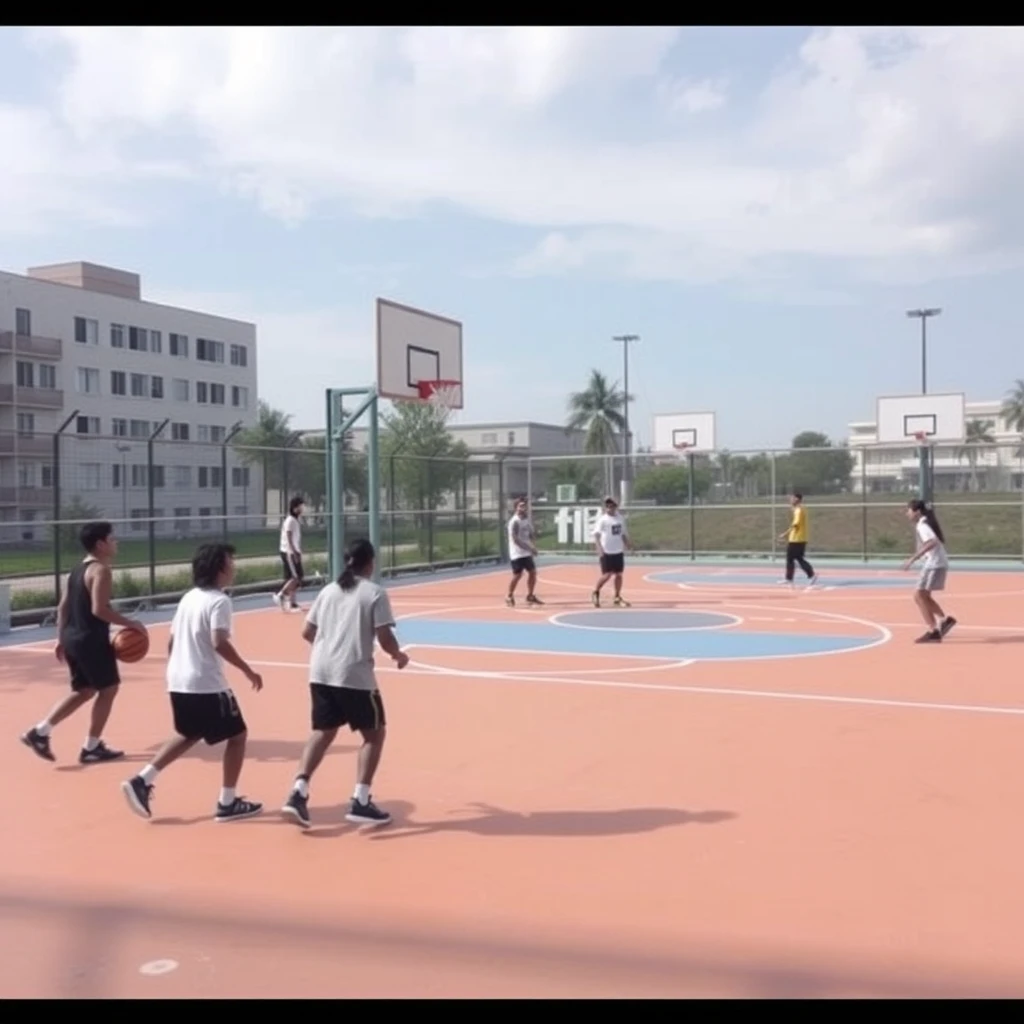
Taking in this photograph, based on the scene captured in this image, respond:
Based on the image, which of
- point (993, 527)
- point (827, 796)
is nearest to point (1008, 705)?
point (827, 796)

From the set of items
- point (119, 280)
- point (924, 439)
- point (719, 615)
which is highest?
point (119, 280)

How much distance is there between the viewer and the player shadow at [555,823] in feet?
22.7

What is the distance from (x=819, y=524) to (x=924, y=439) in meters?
6.18

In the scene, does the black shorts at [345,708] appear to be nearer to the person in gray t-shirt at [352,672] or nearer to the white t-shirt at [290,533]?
the person in gray t-shirt at [352,672]

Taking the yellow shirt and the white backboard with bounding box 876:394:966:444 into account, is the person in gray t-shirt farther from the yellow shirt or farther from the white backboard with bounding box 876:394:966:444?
the white backboard with bounding box 876:394:966:444

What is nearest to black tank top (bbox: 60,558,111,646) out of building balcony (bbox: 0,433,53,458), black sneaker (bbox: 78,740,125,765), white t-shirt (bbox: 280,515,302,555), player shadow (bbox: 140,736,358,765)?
black sneaker (bbox: 78,740,125,765)

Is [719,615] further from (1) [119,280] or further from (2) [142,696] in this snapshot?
(1) [119,280]

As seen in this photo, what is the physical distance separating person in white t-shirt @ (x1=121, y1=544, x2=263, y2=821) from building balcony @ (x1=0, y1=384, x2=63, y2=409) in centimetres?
5382

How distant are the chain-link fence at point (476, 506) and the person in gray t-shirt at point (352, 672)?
43.4 feet

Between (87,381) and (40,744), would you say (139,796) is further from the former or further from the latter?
(87,381)

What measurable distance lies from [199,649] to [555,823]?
7.57 ft

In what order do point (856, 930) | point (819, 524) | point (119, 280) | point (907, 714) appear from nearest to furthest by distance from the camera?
point (856, 930) < point (907, 714) < point (819, 524) < point (119, 280)

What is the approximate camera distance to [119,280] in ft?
221

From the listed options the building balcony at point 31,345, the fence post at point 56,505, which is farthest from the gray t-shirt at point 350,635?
the building balcony at point 31,345
